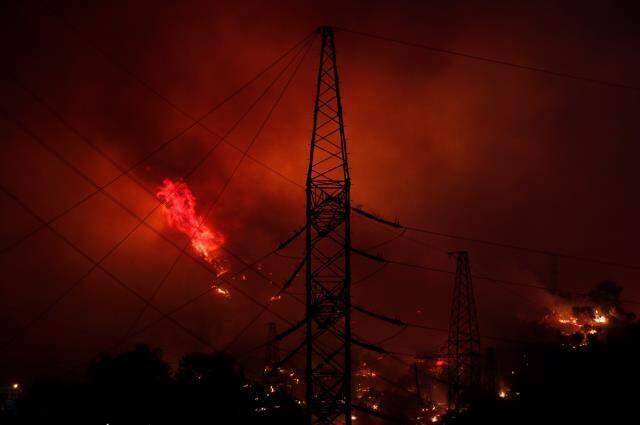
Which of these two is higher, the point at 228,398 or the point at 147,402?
the point at 228,398

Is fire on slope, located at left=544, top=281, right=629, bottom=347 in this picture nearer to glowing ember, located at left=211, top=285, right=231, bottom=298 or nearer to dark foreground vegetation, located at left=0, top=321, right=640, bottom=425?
dark foreground vegetation, located at left=0, top=321, right=640, bottom=425

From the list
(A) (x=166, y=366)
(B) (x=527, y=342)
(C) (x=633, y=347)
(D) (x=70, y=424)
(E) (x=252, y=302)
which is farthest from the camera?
(E) (x=252, y=302)

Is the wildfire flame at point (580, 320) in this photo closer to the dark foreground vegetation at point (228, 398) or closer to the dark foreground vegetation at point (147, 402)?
the dark foreground vegetation at point (228, 398)

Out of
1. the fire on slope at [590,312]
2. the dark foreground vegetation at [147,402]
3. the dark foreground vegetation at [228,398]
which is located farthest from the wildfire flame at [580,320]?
the dark foreground vegetation at [147,402]

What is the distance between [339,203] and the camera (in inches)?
794

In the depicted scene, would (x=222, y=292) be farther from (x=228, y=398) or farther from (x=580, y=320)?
(x=580, y=320)

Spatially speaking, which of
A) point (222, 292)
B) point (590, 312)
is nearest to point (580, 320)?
point (590, 312)

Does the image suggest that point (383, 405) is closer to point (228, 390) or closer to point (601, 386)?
point (228, 390)

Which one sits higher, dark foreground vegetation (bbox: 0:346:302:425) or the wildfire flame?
the wildfire flame

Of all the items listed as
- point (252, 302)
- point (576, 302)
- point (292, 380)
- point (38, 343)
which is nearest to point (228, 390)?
point (292, 380)

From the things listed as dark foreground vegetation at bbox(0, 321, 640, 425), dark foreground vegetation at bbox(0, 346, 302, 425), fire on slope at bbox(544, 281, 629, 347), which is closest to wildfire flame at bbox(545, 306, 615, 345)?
fire on slope at bbox(544, 281, 629, 347)

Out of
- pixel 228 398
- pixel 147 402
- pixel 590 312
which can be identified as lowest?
pixel 147 402

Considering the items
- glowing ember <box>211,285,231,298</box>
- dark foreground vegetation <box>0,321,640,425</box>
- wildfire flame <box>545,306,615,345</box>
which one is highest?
glowing ember <box>211,285,231,298</box>

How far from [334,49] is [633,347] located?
2326cm
